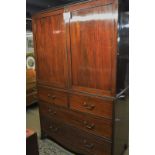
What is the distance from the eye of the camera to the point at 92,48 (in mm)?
1625

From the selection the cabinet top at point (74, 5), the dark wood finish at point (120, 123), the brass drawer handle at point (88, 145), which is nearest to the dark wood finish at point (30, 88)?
the cabinet top at point (74, 5)

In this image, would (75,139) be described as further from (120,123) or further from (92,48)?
(92,48)

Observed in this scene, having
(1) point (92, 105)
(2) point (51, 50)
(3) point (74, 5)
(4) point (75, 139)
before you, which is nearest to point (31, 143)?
(1) point (92, 105)

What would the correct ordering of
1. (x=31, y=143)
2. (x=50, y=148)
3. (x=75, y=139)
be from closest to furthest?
(x=31, y=143) < (x=75, y=139) < (x=50, y=148)

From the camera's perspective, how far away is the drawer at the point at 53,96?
79.9 inches

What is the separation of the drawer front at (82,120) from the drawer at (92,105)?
0.06 m

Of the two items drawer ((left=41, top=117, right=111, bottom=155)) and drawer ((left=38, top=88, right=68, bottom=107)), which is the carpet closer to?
drawer ((left=41, top=117, right=111, bottom=155))

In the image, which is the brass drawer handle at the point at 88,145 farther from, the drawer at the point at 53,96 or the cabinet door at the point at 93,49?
the cabinet door at the point at 93,49

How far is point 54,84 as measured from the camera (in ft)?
6.97

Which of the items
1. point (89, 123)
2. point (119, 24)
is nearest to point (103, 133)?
point (89, 123)

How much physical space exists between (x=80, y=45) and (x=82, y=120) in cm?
84

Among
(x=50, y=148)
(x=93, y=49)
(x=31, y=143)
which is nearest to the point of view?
(x=31, y=143)
